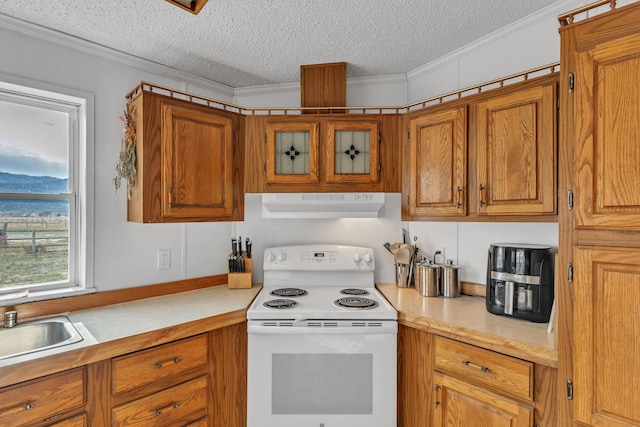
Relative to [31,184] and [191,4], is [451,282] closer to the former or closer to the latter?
[191,4]

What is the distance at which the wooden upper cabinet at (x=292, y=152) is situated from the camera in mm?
2145

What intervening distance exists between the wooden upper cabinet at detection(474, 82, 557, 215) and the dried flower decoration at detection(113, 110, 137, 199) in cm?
181

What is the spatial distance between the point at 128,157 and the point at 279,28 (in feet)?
3.46

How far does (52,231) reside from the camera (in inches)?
74.0

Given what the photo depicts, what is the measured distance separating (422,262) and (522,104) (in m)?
1.14

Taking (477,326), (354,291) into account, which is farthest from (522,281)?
(354,291)

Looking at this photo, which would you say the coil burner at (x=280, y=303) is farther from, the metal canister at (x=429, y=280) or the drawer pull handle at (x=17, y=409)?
the drawer pull handle at (x=17, y=409)

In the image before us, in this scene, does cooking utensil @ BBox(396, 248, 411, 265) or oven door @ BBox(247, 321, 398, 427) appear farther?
cooking utensil @ BBox(396, 248, 411, 265)

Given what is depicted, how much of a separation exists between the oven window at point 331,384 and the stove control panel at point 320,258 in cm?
72

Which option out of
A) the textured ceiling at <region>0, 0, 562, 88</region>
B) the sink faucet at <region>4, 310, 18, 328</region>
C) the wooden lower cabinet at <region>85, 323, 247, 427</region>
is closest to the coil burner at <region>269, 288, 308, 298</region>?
the wooden lower cabinet at <region>85, 323, 247, 427</region>

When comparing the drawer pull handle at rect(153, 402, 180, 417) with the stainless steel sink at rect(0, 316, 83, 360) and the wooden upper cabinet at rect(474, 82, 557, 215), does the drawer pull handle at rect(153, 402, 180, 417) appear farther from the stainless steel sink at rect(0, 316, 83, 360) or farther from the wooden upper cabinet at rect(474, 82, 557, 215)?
the wooden upper cabinet at rect(474, 82, 557, 215)

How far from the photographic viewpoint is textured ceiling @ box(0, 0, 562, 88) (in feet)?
5.19

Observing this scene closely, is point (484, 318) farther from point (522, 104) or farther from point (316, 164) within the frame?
point (316, 164)

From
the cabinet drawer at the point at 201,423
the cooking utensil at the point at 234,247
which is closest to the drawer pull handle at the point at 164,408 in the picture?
the cabinet drawer at the point at 201,423
